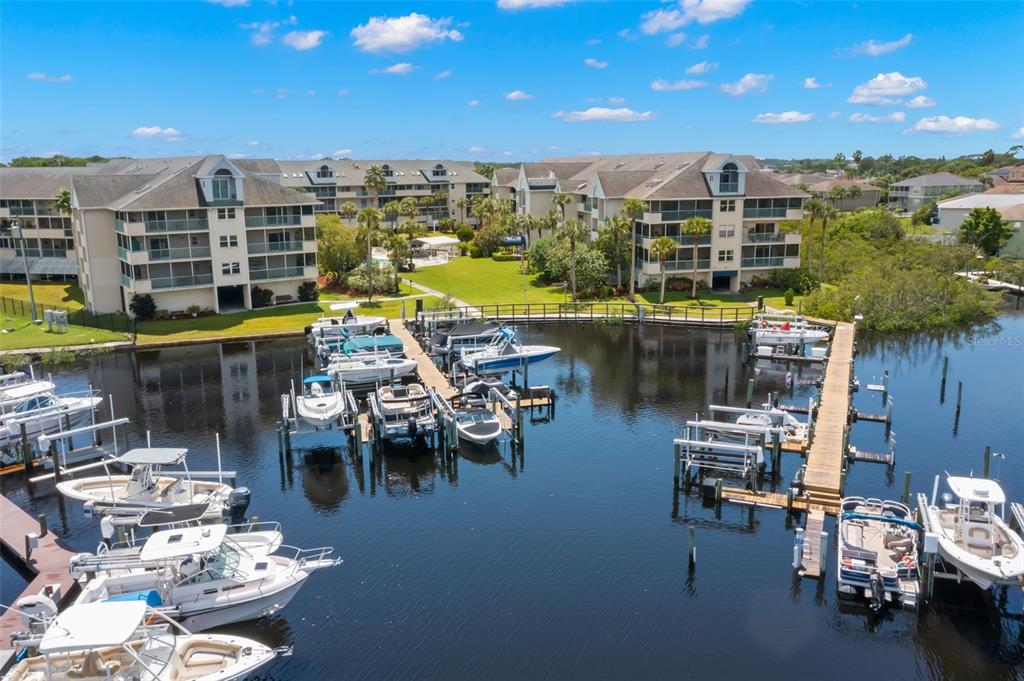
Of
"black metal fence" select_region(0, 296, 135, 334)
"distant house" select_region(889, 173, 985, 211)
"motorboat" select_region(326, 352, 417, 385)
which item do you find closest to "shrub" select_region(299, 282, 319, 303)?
"black metal fence" select_region(0, 296, 135, 334)

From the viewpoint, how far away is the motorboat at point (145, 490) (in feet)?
103

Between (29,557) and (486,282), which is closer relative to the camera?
(29,557)

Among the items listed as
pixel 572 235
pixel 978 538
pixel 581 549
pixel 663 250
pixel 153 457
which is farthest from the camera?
pixel 572 235

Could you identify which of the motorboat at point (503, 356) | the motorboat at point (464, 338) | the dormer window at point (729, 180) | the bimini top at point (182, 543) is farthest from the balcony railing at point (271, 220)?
the bimini top at point (182, 543)

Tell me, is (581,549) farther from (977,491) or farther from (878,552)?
(977,491)

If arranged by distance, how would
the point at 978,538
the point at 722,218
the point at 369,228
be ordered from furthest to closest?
1. the point at 722,218
2. the point at 369,228
3. the point at 978,538

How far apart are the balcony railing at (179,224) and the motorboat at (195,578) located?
44390 millimetres

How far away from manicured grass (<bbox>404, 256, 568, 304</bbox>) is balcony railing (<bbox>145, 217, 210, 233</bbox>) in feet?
79.1

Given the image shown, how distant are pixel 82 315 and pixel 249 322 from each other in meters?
14.0

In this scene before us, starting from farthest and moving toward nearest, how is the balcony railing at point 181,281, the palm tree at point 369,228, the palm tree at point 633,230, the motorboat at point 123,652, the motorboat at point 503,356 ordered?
1. the palm tree at point 369,228
2. the palm tree at point 633,230
3. the balcony railing at point 181,281
4. the motorboat at point 503,356
5. the motorboat at point 123,652

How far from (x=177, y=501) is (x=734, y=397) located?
31927 mm

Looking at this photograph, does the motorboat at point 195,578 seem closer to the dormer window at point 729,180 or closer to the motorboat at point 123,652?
the motorboat at point 123,652

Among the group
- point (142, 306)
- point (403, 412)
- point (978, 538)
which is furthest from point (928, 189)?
point (978, 538)

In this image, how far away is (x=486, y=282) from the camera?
86000mm
